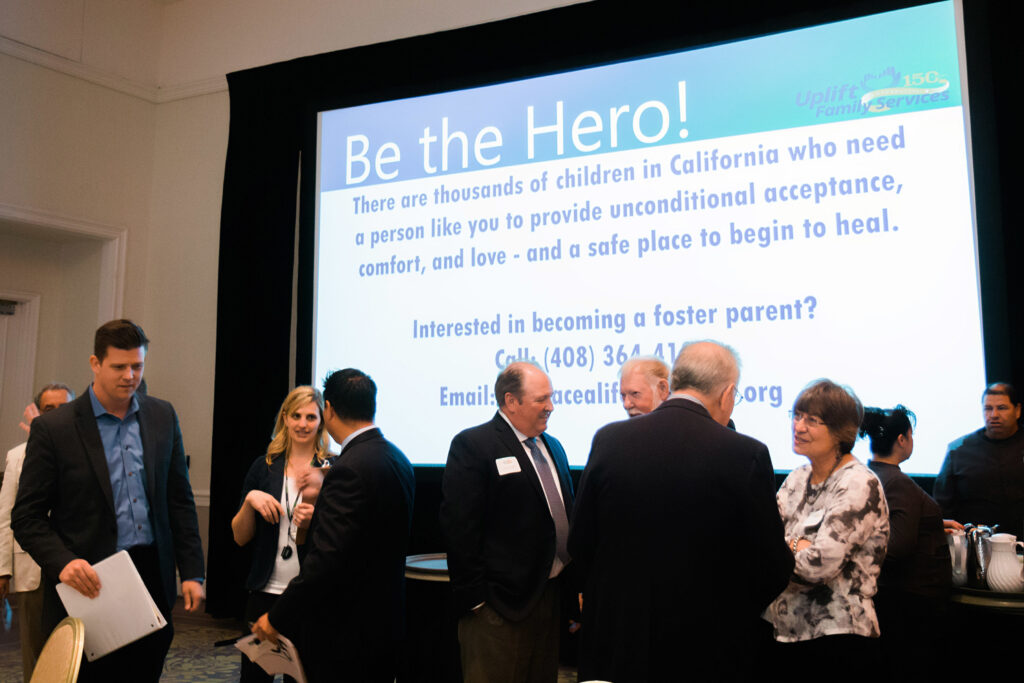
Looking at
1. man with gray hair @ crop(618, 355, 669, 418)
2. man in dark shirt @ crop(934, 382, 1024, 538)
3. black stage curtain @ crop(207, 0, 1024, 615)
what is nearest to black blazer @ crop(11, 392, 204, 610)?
man with gray hair @ crop(618, 355, 669, 418)

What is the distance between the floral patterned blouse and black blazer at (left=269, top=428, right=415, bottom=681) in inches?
42.4

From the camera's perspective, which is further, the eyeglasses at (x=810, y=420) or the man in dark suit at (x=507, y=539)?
the man in dark suit at (x=507, y=539)

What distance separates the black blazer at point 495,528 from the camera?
2.57 meters

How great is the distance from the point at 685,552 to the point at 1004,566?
152 cm

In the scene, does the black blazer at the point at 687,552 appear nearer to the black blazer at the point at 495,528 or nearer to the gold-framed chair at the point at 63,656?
the black blazer at the point at 495,528

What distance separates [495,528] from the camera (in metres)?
2.64

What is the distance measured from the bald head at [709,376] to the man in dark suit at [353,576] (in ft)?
2.82

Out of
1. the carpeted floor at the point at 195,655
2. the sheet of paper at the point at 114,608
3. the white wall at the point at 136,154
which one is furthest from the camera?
the white wall at the point at 136,154

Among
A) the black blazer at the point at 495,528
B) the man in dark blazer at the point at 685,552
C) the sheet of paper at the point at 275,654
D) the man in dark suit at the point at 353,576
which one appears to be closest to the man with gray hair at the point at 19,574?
the sheet of paper at the point at 275,654

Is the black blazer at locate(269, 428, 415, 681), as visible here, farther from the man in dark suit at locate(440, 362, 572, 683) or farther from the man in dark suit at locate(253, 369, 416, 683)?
the man in dark suit at locate(440, 362, 572, 683)

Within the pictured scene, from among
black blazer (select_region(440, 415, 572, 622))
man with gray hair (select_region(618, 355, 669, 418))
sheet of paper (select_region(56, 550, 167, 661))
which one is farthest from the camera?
man with gray hair (select_region(618, 355, 669, 418))

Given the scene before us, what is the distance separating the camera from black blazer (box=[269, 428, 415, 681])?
221cm

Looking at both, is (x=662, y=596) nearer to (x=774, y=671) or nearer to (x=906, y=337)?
(x=774, y=671)

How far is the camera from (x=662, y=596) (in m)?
2.01
